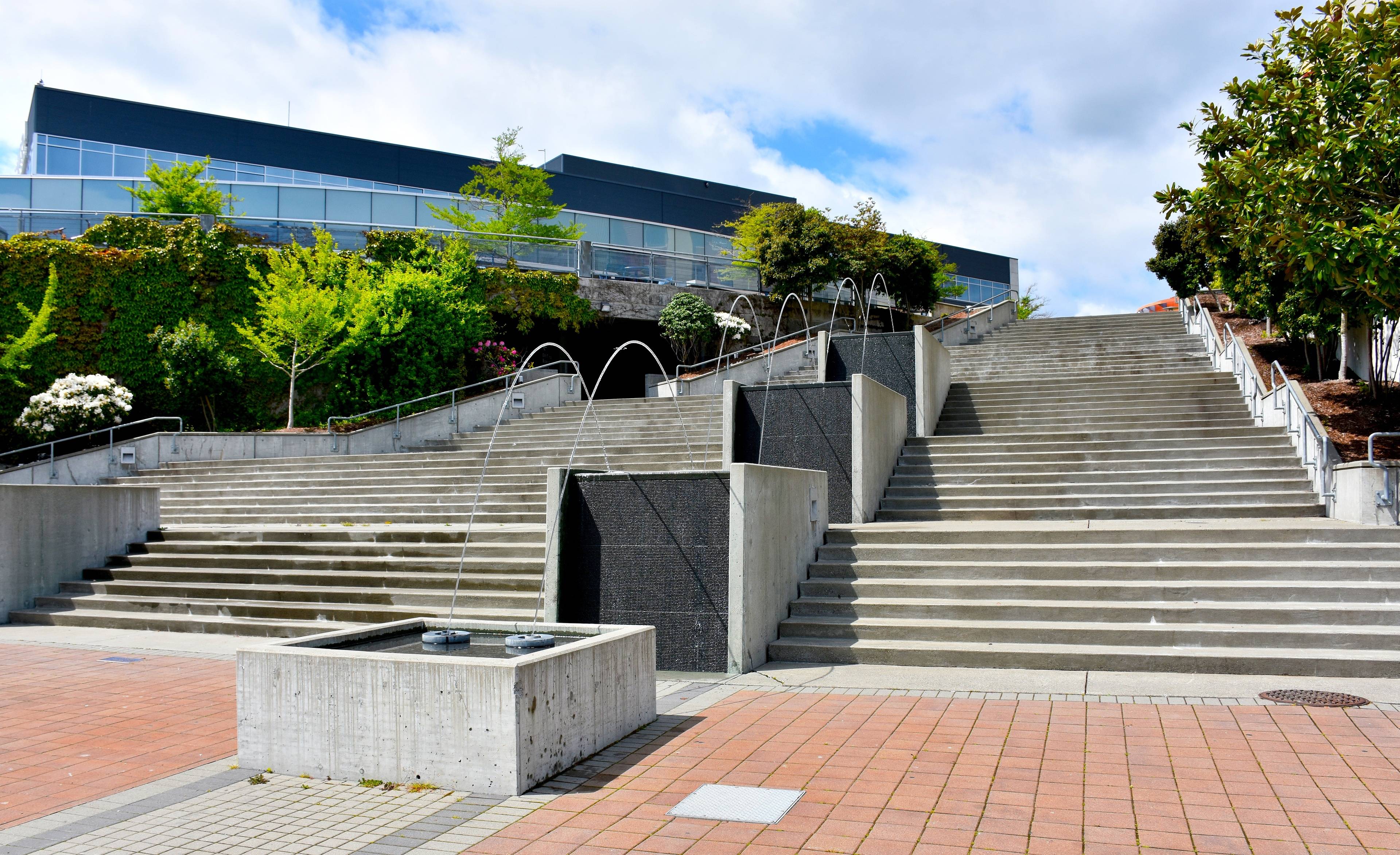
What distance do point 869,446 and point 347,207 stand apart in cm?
2135

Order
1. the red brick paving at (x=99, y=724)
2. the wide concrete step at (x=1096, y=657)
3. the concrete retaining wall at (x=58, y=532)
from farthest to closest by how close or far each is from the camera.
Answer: the concrete retaining wall at (x=58, y=532) < the wide concrete step at (x=1096, y=657) < the red brick paving at (x=99, y=724)

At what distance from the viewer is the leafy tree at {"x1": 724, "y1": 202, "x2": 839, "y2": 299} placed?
3052 centimetres

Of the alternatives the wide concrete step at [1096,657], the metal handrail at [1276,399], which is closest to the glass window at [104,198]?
the wide concrete step at [1096,657]

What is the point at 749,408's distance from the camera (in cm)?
1193

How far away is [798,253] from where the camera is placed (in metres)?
30.7

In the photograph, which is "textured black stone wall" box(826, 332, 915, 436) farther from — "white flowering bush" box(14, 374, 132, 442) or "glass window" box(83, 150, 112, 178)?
"glass window" box(83, 150, 112, 178)

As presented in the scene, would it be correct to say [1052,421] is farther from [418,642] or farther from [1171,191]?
[418,642]

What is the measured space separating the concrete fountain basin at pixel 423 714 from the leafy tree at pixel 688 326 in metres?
21.4

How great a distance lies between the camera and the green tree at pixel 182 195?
28156 millimetres

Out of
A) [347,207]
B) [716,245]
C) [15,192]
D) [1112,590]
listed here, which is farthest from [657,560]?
[716,245]

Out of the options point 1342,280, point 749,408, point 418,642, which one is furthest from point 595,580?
point 1342,280

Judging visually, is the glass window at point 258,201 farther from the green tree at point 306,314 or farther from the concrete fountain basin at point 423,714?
the concrete fountain basin at point 423,714

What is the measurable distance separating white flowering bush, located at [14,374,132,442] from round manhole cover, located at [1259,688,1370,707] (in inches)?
852

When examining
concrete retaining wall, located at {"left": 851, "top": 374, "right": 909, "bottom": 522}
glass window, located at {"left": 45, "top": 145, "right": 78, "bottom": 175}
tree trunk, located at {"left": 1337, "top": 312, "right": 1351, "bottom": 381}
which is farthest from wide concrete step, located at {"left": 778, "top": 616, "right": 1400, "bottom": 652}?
glass window, located at {"left": 45, "top": 145, "right": 78, "bottom": 175}
